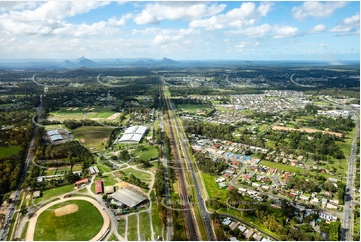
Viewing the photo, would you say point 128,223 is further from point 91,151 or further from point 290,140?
point 290,140

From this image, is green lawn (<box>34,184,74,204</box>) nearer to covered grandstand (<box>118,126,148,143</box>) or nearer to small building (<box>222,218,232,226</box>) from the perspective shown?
covered grandstand (<box>118,126,148,143</box>)

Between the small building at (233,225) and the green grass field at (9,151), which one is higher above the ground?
the green grass field at (9,151)

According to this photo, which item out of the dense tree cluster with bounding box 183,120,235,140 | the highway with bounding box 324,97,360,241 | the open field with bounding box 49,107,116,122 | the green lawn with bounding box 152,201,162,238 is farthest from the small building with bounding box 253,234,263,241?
the open field with bounding box 49,107,116,122


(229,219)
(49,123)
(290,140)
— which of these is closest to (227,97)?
(290,140)

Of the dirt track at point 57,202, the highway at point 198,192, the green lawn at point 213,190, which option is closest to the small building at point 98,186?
the dirt track at point 57,202

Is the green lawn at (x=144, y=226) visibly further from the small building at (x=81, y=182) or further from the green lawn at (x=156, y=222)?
the small building at (x=81, y=182)
